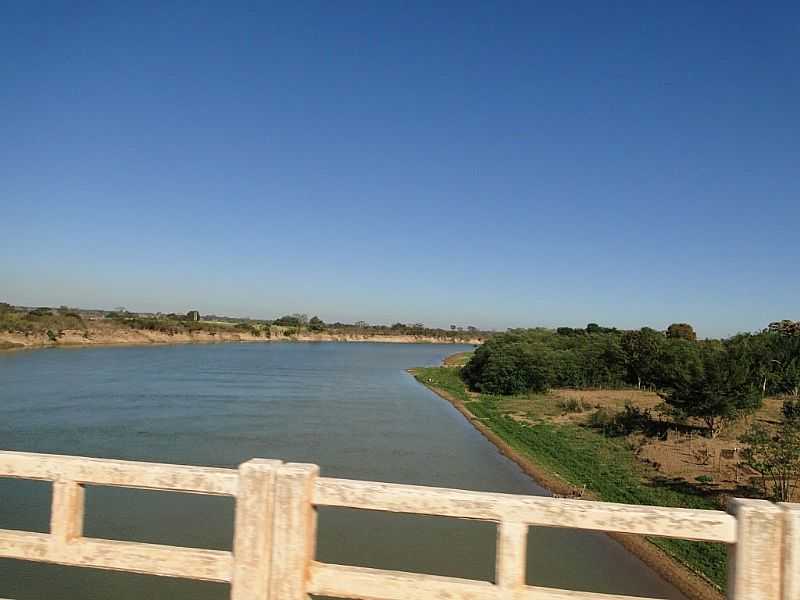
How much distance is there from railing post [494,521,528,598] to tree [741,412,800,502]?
11.5 meters

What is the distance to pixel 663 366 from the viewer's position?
68.4 feet

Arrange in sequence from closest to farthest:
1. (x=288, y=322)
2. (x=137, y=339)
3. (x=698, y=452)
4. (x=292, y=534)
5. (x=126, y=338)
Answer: (x=292, y=534), (x=698, y=452), (x=126, y=338), (x=137, y=339), (x=288, y=322)

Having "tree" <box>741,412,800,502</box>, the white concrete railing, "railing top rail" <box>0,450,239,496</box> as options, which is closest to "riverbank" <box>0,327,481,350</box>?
"tree" <box>741,412,800,502</box>

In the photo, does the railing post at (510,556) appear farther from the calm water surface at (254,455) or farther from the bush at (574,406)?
the bush at (574,406)

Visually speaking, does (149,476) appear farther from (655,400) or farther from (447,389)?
(447,389)

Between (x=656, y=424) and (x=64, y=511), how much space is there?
20999 mm

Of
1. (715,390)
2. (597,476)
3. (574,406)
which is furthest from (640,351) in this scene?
(597,476)

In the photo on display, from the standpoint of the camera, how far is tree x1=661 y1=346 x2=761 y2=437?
18406mm

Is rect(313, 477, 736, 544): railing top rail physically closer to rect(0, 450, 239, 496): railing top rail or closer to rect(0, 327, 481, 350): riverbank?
rect(0, 450, 239, 496): railing top rail

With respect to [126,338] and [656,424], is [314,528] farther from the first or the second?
[126,338]

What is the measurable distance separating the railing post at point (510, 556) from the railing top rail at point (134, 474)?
1.52m

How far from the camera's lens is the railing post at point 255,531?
3344 millimetres

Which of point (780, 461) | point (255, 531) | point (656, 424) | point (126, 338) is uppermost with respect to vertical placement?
point (255, 531)

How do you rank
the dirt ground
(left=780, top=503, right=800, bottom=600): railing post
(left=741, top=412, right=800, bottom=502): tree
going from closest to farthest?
(left=780, top=503, right=800, bottom=600): railing post → (left=741, top=412, right=800, bottom=502): tree → the dirt ground
